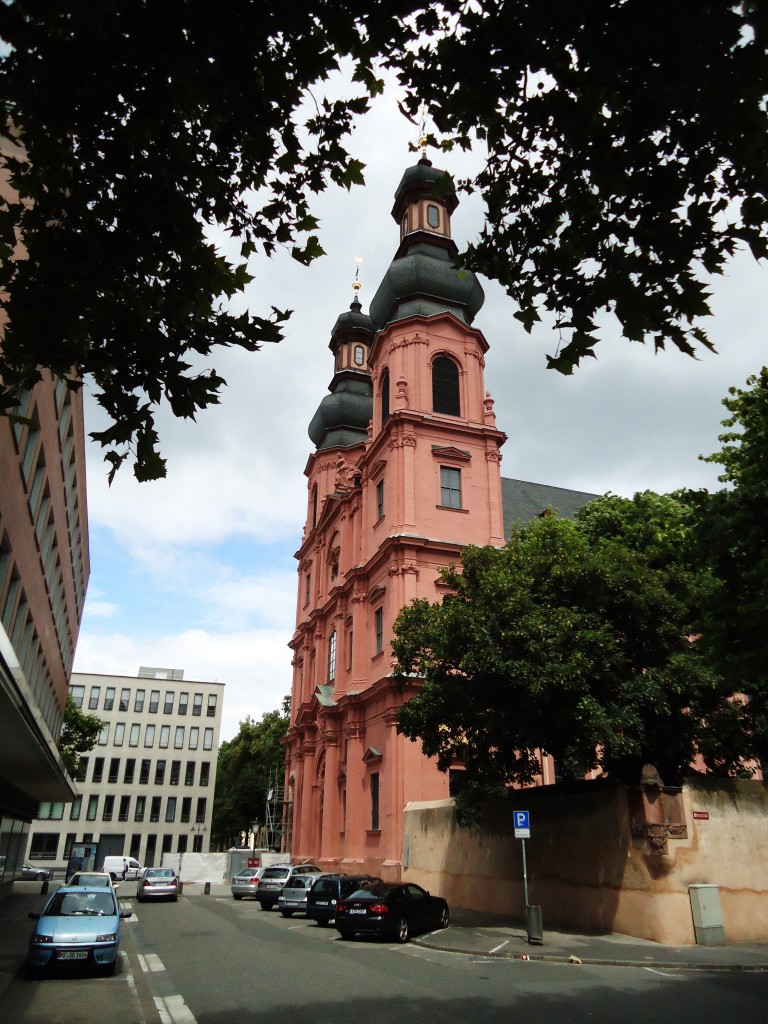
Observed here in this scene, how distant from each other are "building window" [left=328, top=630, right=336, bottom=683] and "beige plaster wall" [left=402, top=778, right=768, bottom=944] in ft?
71.2

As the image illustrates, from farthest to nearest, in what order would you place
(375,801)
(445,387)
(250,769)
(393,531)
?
(250,769)
(445,387)
(393,531)
(375,801)

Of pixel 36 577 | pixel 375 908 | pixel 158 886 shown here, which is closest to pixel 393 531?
pixel 36 577

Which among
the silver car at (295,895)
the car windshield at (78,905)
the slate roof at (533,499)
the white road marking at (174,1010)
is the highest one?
the slate roof at (533,499)

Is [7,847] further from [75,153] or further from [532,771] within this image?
[75,153]

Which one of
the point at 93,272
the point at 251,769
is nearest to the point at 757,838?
the point at 93,272

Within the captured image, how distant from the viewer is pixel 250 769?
73.0 m

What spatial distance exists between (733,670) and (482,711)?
8448 millimetres

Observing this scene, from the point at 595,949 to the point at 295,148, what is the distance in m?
14.9

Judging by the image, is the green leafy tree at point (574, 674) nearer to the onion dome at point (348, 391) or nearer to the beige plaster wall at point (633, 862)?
the beige plaster wall at point (633, 862)

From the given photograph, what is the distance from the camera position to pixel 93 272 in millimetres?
5715

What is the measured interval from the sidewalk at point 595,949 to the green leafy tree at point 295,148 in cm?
1219

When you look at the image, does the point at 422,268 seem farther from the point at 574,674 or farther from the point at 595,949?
the point at 595,949

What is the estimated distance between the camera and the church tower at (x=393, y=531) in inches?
1282

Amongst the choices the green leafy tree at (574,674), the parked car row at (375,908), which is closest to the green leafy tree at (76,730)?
the parked car row at (375,908)
